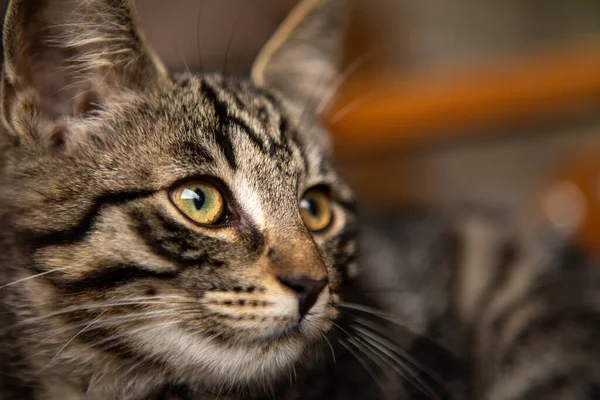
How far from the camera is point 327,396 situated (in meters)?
0.76

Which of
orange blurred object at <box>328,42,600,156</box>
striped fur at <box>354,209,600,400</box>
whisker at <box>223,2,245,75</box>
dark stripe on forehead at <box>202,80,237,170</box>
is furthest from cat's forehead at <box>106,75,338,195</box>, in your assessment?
orange blurred object at <box>328,42,600,156</box>

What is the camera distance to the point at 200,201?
0.62 metres

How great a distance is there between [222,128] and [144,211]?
0.14 meters

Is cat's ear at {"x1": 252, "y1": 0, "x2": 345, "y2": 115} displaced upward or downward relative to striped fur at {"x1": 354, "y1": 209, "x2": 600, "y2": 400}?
upward

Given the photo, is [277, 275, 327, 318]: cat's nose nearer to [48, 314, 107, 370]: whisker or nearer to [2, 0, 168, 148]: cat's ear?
[48, 314, 107, 370]: whisker

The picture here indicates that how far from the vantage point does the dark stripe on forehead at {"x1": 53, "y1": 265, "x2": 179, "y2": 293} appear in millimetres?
563

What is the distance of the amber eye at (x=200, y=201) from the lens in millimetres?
605

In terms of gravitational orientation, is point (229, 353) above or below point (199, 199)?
below

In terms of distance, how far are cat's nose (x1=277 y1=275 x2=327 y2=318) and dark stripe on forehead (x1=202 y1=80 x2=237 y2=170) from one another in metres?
0.15

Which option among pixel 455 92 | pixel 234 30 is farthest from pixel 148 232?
pixel 455 92

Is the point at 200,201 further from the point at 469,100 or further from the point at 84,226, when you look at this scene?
the point at 469,100

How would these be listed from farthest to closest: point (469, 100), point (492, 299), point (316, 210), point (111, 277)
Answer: point (469, 100), point (492, 299), point (316, 210), point (111, 277)

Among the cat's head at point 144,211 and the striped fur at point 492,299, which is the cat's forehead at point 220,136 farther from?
the striped fur at point 492,299

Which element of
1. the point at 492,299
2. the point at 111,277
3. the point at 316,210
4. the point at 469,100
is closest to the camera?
the point at 111,277
